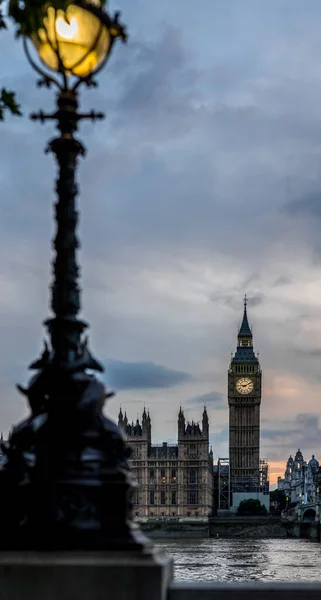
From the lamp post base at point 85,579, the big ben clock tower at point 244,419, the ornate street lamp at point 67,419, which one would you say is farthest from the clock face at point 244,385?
the lamp post base at point 85,579

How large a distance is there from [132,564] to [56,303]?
1630 millimetres

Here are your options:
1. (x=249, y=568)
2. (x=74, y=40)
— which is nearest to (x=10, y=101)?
(x=74, y=40)

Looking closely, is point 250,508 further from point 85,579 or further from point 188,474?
point 85,579

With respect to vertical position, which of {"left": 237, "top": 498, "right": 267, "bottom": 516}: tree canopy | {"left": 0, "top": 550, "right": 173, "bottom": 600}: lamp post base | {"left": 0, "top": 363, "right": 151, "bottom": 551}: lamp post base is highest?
{"left": 0, "top": 363, "right": 151, "bottom": 551}: lamp post base

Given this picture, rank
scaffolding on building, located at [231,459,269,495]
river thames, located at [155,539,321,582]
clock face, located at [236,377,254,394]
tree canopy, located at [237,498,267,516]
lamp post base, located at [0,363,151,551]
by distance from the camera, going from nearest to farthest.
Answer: lamp post base, located at [0,363,151,551] < river thames, located at [155,539,321,582] < tree canopy, located at [237,498,267,516] < scaffolding on building, located at [231,459,269,495] < clock face, located at [236,377,254,394]

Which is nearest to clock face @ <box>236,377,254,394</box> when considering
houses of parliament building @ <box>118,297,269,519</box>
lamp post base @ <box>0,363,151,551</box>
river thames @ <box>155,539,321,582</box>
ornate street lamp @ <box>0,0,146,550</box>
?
houses of parliament building @ <box>118,297,269,519</box>

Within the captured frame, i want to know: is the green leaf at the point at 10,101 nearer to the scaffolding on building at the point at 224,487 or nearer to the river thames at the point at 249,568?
the river thames at the point at 249,568

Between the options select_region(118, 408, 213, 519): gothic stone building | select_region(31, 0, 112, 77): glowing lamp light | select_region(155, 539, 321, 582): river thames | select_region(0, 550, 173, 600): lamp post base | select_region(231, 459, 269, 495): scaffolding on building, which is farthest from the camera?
select_region(231, 459, 269, 495): scaffolding on building

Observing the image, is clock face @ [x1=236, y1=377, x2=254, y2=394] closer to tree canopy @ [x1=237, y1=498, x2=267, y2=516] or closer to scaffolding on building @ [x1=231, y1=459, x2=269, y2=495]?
scaffolding on building @ [x1=231, y1=459, x2=269, y2=495]

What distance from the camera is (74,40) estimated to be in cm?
534

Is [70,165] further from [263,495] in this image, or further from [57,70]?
[263,495]

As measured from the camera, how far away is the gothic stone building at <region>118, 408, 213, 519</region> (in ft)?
426

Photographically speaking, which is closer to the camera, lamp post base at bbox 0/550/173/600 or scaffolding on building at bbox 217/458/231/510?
lamp post base at bbox 0/550/173/600

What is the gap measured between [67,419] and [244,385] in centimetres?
15813
